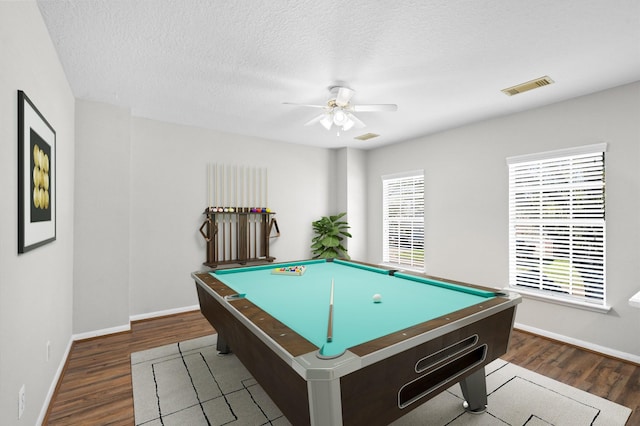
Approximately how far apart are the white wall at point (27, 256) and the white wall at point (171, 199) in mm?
1199

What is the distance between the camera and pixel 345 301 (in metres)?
1.92

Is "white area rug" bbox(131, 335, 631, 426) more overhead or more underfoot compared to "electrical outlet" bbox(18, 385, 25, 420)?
more underfoot

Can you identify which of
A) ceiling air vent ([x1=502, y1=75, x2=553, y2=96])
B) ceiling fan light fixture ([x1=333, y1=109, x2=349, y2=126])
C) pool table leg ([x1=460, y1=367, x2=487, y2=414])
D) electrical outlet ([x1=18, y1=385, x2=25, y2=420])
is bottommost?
pool table leg ([x1=460, y1=367, x2=487, y2=414])

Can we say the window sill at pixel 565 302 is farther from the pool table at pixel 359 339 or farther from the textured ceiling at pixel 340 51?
the textured ceiling at pixel 340 51

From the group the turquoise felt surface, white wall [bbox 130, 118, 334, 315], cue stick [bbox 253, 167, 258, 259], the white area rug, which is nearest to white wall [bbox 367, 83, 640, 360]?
the white area rug

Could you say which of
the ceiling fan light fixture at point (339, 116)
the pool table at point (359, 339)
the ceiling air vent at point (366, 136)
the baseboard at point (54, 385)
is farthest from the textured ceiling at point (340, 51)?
the baseboard at point (54, 385)

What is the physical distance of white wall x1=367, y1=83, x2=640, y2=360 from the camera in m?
2.83

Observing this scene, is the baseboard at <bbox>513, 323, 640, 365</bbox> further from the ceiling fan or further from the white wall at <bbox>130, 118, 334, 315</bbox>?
the white wall at <bbox>130, 118, 334, 315</bbox>

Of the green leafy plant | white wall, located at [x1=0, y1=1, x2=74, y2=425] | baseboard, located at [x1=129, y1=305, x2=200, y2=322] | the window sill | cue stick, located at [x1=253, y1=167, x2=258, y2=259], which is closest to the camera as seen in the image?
white wall, located at [x1=0, y1=1, x2=74, y2=425]

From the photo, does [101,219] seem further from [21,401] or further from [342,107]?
[342,107]

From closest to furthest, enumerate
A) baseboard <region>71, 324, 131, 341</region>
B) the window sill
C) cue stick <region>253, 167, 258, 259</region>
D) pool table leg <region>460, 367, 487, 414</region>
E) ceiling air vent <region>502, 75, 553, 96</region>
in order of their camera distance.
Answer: pool table leg <region>460, 367, 487, 414</region>
ceiling air vent <region>502, 75, 553, 96</region>
the window sill
baseboard <region>71, 324, 131, 341</region>
cue stick <region>253, 167, 258, 259</region>

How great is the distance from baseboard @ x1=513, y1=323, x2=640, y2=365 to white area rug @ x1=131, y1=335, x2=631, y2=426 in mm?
1013

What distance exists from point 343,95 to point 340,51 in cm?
59

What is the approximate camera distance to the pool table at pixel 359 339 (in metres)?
1.09
